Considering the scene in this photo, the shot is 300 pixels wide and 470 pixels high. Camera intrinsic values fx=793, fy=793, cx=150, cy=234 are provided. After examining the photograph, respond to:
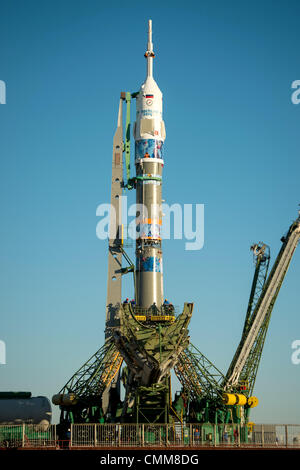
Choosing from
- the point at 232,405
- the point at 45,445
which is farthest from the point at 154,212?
the point at 45,445

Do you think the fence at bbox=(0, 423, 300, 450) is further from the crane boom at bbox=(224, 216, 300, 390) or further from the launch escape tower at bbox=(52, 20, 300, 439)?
the crane boom at bbox=(224, 216, 300, 390)

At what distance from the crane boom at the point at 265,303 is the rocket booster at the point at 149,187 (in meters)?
15.6

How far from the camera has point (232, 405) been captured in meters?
99.4

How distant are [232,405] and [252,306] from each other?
19593 mm

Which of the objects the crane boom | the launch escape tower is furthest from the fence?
the crane boom

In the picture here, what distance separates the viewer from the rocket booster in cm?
10288

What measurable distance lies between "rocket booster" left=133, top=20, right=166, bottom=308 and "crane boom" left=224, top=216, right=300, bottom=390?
1562 centimetres

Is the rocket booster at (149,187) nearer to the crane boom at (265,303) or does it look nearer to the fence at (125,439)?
the crane boom at (265,303)

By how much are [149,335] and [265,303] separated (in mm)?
25464

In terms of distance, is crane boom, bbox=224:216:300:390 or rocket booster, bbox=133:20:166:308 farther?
crane boom, bbox=224:216:300:390

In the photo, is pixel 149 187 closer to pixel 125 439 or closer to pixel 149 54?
pixel 149 54

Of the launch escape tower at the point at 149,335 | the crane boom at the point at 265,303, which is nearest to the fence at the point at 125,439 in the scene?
the launch escape tower at the point at 149,335

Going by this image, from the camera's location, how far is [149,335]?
295ft
